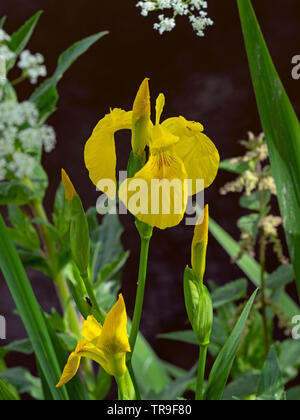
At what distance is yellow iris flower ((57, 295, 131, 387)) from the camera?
29 centimetres

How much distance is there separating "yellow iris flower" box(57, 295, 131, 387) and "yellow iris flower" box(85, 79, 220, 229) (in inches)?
1.7

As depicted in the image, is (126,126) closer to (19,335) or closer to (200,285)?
(200,285)

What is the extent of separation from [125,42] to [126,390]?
0.41 meters

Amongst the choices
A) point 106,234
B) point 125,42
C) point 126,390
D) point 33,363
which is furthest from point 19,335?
point 126,390

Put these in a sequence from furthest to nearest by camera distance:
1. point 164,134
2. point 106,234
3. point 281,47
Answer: point 281,47
point 106,234
point 164,134

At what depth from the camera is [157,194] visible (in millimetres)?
289

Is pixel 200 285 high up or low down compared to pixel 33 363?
up

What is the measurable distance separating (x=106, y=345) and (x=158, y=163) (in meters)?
0.08

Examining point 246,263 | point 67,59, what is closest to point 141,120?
point 67,59

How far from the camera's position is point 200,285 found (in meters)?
0.32

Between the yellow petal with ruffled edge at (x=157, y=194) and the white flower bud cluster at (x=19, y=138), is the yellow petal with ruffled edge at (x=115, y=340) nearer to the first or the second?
the yellow petal with ruffled edge at (x=157, y=194)

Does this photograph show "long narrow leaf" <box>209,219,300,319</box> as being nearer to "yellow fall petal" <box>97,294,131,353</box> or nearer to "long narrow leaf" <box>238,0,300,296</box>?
"long narrow leaf" <box>238,0,300,296</box>

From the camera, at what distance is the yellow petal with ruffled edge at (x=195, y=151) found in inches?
11.7
